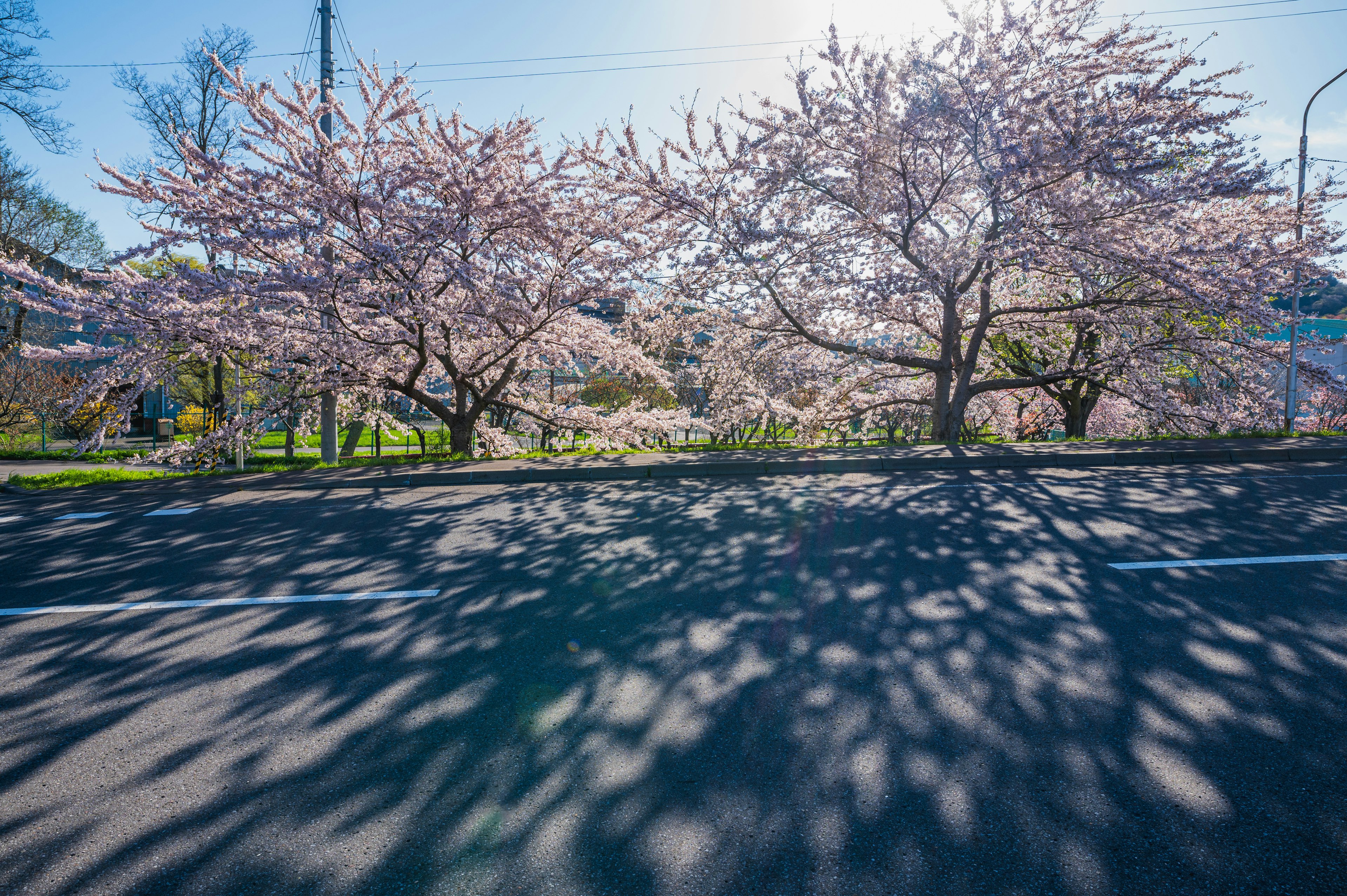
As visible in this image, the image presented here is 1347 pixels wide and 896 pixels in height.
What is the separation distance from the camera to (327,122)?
12461 mm

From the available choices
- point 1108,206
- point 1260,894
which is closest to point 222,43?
point 1108,206

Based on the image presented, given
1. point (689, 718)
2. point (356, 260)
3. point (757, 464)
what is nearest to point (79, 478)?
point (356, 260)

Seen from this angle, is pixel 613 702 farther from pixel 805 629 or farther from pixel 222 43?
pixel 222 43

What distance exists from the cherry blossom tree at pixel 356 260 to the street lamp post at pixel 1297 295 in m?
14.4

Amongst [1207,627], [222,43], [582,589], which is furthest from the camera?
[222,43]

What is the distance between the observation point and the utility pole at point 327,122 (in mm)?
12172

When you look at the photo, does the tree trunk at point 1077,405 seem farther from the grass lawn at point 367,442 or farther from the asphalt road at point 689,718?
the grass lawn at point 367,442

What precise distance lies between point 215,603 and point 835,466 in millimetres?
7948

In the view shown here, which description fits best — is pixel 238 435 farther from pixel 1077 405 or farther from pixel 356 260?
pixel 1077 405

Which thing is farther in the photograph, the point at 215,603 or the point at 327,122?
the point at 327,122

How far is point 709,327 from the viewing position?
15.7 meters

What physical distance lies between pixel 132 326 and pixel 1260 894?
527 inches

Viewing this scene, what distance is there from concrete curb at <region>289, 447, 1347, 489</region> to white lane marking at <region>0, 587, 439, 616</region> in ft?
15.1

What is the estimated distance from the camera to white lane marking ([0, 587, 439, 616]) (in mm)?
4492
